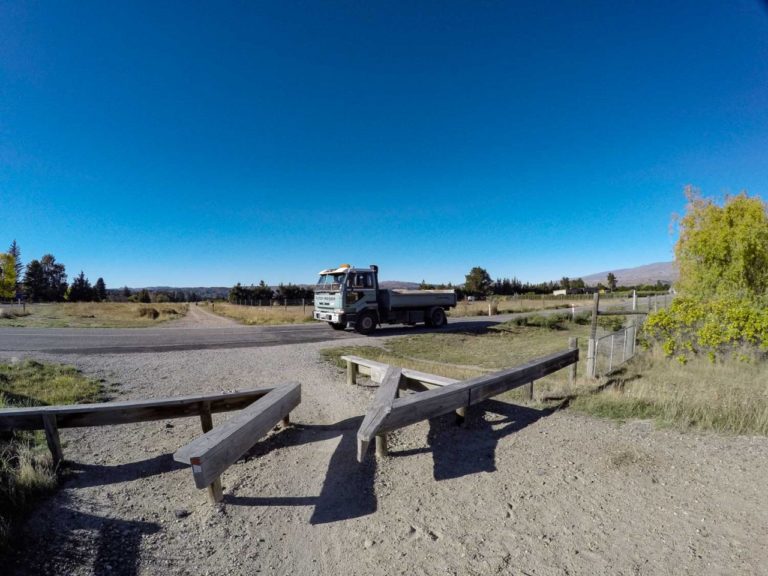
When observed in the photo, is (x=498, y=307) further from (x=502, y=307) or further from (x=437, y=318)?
(x=437, y=318)

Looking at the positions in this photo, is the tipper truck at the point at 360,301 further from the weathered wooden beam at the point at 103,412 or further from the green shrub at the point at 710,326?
the weathered wooden beam at the point at 103,412

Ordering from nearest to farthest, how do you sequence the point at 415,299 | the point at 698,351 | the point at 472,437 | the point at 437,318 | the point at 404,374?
1. the point at 472,437
2. the point at 404,374
3. the point at 698,351
4. the point at 415,299
5. the point at 437,318

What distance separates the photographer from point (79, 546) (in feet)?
7.93

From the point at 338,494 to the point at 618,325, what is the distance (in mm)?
18343

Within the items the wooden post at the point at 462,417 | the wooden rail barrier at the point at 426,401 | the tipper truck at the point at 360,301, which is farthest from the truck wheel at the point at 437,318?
the wooden post at the point at 462,417

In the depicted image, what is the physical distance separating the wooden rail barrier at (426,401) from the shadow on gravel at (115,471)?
2058 millimetres

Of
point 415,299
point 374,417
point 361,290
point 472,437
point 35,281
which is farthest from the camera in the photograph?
point 35,281

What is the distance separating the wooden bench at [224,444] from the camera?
2.54 metres

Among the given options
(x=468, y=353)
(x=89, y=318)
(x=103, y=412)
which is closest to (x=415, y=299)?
(x=468, y=353)

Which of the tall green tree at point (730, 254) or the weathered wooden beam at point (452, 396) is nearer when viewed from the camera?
the weathered wooden beam at point (452, 396)

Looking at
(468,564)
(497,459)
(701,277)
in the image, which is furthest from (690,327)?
(468,564)

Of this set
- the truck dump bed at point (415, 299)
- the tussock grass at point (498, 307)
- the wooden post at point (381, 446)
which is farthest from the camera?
the tussock grass at point (498, 307)

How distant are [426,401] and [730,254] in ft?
35.1

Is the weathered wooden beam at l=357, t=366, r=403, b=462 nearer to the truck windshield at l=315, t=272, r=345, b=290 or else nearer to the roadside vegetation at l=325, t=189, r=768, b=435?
the roadside vegetation at l=325, t=189, r=768, b=435
